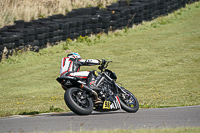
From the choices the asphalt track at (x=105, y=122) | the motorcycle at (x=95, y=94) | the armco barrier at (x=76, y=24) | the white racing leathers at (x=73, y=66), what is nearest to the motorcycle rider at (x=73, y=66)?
the white racing leathers at (x=73, y=66)

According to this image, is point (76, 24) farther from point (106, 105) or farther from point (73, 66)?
point (106, 105)

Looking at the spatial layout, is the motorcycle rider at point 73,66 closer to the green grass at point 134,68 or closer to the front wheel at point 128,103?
the front wheel at point 128,103

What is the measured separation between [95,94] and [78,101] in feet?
1.67

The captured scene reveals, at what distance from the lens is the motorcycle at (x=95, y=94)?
7.22 metres

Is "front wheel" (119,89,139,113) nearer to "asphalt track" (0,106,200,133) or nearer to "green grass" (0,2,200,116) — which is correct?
"asphalt track" (0,106,200,133)

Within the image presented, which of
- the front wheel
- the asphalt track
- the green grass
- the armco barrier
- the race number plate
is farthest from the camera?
the armco barrier

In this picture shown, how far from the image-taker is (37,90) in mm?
13523

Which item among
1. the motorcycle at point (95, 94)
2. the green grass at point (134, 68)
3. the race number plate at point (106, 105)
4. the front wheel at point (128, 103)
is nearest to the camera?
the motorcycle at point (95, 94)

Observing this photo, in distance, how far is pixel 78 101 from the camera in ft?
23.9

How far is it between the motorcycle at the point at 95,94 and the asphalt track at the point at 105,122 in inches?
10.4

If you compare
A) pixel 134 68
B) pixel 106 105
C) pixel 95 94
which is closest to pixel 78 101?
pixel 95 94

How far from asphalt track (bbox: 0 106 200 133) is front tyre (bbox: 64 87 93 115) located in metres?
0.14

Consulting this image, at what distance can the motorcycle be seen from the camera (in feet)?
23.7

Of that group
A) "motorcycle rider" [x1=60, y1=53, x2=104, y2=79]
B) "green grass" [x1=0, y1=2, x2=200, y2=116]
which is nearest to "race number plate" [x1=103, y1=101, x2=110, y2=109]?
"motorcycle rider" [x1=60, y1=53, x2=104, y2=79]
